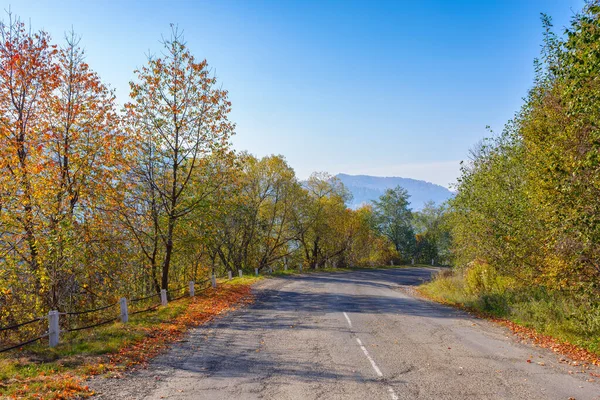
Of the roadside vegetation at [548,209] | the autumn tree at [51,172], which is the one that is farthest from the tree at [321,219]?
the autumn tree at [51,172]

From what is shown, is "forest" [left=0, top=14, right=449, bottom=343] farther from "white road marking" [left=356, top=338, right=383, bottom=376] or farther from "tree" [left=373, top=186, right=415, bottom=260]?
"tree" [left=373, top=186, right=415, bottom=260]

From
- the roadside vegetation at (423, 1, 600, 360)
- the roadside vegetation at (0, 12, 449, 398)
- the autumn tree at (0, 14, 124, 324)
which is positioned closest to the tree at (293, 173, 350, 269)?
the roadside vegetation at (0, 12, 449, 398)

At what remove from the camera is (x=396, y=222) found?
258 ft

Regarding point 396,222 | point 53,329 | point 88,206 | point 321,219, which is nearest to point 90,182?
point 88,206

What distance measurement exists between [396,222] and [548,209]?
6809 cm

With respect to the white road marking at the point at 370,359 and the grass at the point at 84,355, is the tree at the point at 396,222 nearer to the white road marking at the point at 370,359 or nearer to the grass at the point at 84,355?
the grass at the point at 84,355

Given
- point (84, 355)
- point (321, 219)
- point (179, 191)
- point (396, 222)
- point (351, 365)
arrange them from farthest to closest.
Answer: point (396, 222) → point (321, 219) → point (179, 191) → point (84, 355) → point (351, 365)

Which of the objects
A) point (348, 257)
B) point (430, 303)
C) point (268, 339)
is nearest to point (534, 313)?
point (430, 303)

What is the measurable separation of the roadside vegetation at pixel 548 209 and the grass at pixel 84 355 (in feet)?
36.7

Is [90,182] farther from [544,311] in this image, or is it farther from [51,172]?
[544,311]

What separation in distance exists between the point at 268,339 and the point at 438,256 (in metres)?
75.1

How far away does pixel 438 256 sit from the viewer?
80375mm

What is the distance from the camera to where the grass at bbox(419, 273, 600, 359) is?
11320 mm

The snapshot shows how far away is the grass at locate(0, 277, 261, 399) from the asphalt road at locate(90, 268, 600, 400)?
0.56 m
